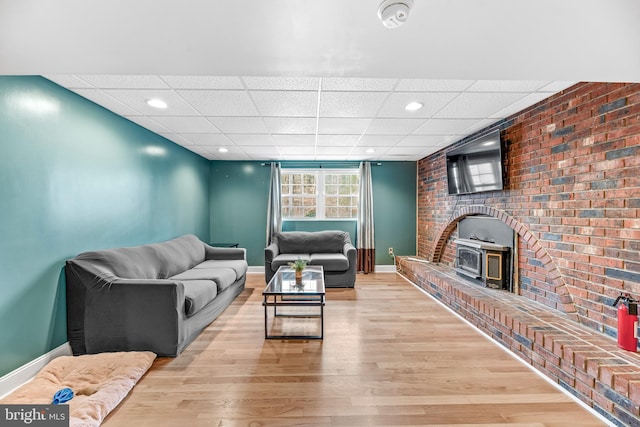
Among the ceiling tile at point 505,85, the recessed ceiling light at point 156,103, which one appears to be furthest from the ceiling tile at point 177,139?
the ceiling tile at point 505,85

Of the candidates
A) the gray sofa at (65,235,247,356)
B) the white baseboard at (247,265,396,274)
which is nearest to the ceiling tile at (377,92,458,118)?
the gray sofa at (65,235,247,356)

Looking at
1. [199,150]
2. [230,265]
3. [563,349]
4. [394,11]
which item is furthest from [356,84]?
[199,150]

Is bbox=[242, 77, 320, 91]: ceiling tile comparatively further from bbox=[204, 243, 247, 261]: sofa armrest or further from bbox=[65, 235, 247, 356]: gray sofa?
bbox=[204, 243, 247, 261]: sofa armrest

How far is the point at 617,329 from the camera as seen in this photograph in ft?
6.47

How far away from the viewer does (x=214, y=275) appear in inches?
134

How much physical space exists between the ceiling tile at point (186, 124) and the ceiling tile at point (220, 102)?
0.28 metres

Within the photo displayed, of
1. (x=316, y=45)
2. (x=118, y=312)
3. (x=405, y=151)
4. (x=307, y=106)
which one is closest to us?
(x=316, y=45)

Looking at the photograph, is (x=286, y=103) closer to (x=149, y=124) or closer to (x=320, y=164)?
(x=149, y=124)

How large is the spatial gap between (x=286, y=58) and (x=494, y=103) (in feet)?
7.42

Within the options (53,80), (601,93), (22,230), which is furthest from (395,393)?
(53,80)

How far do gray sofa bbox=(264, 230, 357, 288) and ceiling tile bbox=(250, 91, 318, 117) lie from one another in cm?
245

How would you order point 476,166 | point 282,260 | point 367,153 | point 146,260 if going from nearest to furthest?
point 146,260 → point 476,166 → point 282,260 → point 367,153

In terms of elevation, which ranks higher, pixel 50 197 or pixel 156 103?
pixel 156 103

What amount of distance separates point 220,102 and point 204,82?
405 millimetres
